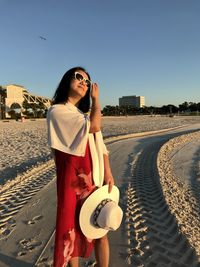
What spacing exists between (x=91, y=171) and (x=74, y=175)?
0.15 metres

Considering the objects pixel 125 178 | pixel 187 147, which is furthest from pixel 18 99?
pixel 125 178

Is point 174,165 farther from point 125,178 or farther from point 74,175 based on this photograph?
point 74,175

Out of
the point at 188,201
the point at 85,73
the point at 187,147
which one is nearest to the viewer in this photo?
the point at 85,73

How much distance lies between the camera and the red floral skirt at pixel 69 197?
2350 millimetres

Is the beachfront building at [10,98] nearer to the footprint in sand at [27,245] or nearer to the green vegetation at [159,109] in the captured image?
the green vegetation at [159,109]

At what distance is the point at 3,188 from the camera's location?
6469 mm

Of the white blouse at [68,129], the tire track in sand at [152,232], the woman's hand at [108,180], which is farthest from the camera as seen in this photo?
the tire track in sand at [152,232]

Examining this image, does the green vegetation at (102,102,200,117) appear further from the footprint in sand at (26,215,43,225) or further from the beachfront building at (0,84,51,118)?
the footprint in sand at (26,215,43,225)

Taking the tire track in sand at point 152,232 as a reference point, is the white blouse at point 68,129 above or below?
above

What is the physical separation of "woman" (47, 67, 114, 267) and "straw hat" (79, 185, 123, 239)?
0.04 metres

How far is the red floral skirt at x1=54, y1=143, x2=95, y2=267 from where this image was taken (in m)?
2.35

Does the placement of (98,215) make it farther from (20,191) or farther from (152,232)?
(20,191)

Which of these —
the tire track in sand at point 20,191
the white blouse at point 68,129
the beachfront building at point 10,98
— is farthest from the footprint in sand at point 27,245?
the beachfront building at point 10,98

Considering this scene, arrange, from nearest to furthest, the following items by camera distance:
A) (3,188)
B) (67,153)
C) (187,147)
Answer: (67,153), (3,188), (187,147)
